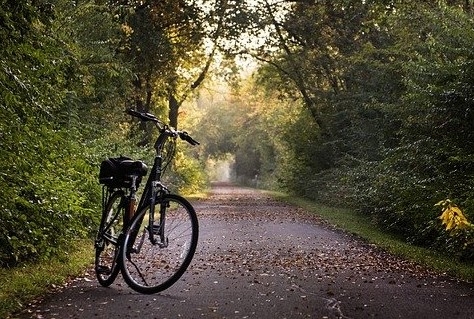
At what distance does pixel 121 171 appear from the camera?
21.2ft

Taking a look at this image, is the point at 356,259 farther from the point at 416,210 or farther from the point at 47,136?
the point at 47,136

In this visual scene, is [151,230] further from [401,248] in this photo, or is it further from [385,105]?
[385,105]

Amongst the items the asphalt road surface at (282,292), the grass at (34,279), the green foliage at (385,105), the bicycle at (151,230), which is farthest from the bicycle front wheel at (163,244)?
the green foliage at (385,105)

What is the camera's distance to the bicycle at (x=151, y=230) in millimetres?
5887

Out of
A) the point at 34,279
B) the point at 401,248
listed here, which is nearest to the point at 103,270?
the point at 34,279

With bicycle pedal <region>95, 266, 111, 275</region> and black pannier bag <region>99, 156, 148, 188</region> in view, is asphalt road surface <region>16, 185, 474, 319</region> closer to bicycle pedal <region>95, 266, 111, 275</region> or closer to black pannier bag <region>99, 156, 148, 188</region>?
bicycle pedal <region>95, 266, 111, 275</region>

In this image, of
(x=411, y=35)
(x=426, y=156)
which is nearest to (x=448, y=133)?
(x=426, y=156)

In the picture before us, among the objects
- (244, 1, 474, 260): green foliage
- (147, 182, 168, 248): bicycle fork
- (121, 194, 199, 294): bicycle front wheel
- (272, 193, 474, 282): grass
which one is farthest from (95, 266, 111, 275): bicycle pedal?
(244, 1, 474, 260): green foliage

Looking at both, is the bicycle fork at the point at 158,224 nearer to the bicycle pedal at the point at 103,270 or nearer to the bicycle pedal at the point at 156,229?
the bicycle pedal at the point at 156,229

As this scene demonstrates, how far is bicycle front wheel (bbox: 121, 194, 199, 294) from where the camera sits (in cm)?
586

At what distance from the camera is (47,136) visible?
6887mm

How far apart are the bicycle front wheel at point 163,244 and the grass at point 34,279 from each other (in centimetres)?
91

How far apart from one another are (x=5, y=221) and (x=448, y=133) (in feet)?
26.4

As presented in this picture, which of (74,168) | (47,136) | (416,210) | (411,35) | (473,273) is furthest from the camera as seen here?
(411,35)
